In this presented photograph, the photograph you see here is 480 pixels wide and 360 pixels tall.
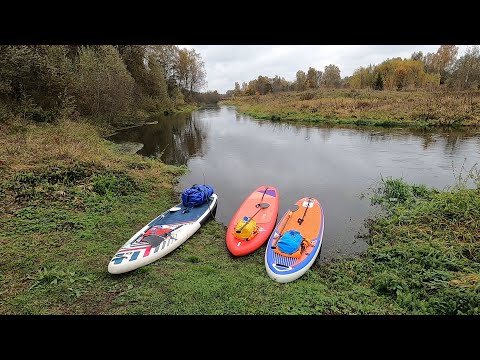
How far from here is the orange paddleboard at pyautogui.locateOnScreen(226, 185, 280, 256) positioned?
6082 millimetres

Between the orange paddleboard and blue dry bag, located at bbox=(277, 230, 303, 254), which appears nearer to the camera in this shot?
blue dry bag, located at bbox=(277, 230, 303, 254)

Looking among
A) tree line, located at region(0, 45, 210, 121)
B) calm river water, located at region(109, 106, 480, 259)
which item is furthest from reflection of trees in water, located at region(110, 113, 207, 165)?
tree line, located at region(0, 45, 210, 121)

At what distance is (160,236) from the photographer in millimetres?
6082

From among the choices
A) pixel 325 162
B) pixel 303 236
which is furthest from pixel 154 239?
pixel 325 162

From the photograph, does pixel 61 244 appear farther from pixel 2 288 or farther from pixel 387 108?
pixel 387 108

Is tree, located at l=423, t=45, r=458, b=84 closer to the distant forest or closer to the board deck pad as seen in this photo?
the distant forest

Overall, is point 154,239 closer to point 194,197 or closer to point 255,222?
point 194,197

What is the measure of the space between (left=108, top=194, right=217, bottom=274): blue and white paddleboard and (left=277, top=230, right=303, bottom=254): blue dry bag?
2113mm

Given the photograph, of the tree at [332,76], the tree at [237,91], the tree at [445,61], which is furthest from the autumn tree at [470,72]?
the tree at [237,91]

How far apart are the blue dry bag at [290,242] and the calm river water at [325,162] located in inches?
30.9

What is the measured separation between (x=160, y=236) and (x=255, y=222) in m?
2.12
